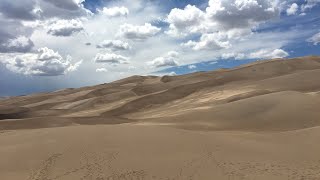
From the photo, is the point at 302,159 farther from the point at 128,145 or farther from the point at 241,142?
the point at 128,145

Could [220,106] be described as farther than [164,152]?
Yes

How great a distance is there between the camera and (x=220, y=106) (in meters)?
34.8

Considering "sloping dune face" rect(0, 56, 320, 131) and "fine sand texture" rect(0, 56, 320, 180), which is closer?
"fine sand texture" rect(0, 56, 320, 180)

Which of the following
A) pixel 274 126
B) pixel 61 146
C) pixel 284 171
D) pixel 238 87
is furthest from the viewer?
pixel 238 87

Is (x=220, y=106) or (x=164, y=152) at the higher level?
Answer: (x=220, y=106)

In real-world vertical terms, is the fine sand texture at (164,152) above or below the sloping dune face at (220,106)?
below

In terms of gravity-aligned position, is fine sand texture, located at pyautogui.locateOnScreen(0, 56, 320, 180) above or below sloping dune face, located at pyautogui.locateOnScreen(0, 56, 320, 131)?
below

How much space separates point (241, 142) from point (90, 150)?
7.74 metres

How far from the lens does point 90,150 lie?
18797mm

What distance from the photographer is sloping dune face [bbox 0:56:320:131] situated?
3080 cm

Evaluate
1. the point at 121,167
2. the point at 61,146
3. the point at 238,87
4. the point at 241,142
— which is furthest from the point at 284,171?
the point at 238,87

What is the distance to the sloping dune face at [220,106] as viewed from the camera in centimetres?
3080

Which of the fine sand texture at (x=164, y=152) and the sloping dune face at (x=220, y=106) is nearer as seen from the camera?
the fine sand texture at (x=164, y=152)

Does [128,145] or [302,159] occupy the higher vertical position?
[128,145]
